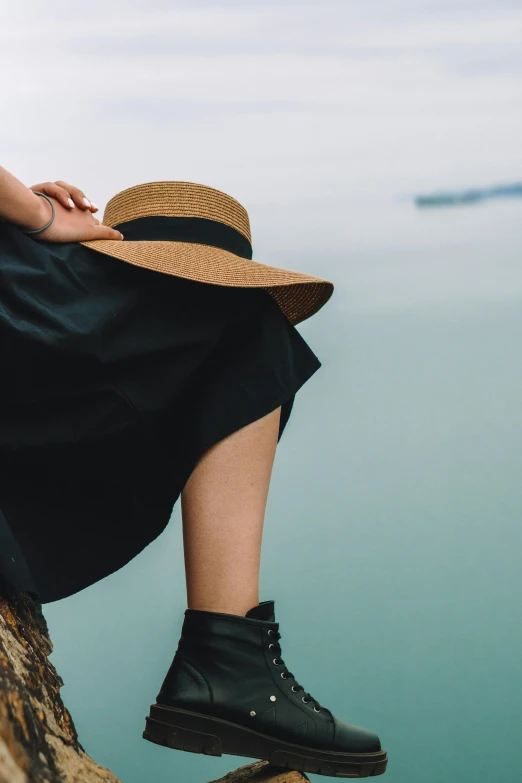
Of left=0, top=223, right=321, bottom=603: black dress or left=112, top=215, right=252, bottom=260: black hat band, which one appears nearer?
left=0, top=223, right=321, bottom=603: black dress

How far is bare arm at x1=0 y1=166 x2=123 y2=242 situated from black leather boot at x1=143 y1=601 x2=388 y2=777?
0.44 m

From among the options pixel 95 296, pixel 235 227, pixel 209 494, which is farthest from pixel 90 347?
pixel 235 227

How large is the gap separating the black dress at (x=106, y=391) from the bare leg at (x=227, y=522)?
2 cm

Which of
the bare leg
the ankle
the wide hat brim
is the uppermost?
the wide hat brim

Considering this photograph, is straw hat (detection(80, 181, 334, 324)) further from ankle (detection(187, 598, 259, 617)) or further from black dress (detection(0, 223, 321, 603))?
ankle (detection(187, 598, 259, 617))

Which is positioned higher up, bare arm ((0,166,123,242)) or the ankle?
bare arm ((0,166,123,242))

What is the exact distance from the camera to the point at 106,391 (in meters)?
0.89

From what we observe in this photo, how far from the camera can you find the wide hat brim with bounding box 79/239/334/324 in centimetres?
90

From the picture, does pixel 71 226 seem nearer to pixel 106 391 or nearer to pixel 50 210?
pixel 50 210

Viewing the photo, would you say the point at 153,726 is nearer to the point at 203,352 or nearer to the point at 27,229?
the point at 203,352

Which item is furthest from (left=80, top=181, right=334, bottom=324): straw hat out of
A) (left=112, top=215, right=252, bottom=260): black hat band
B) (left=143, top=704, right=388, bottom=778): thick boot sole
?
(left=143, top=704, right=388, bottom=778): thick boot sole

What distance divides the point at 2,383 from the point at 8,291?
94mm

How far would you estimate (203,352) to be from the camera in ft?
3.03

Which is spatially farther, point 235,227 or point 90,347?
point 235,227
